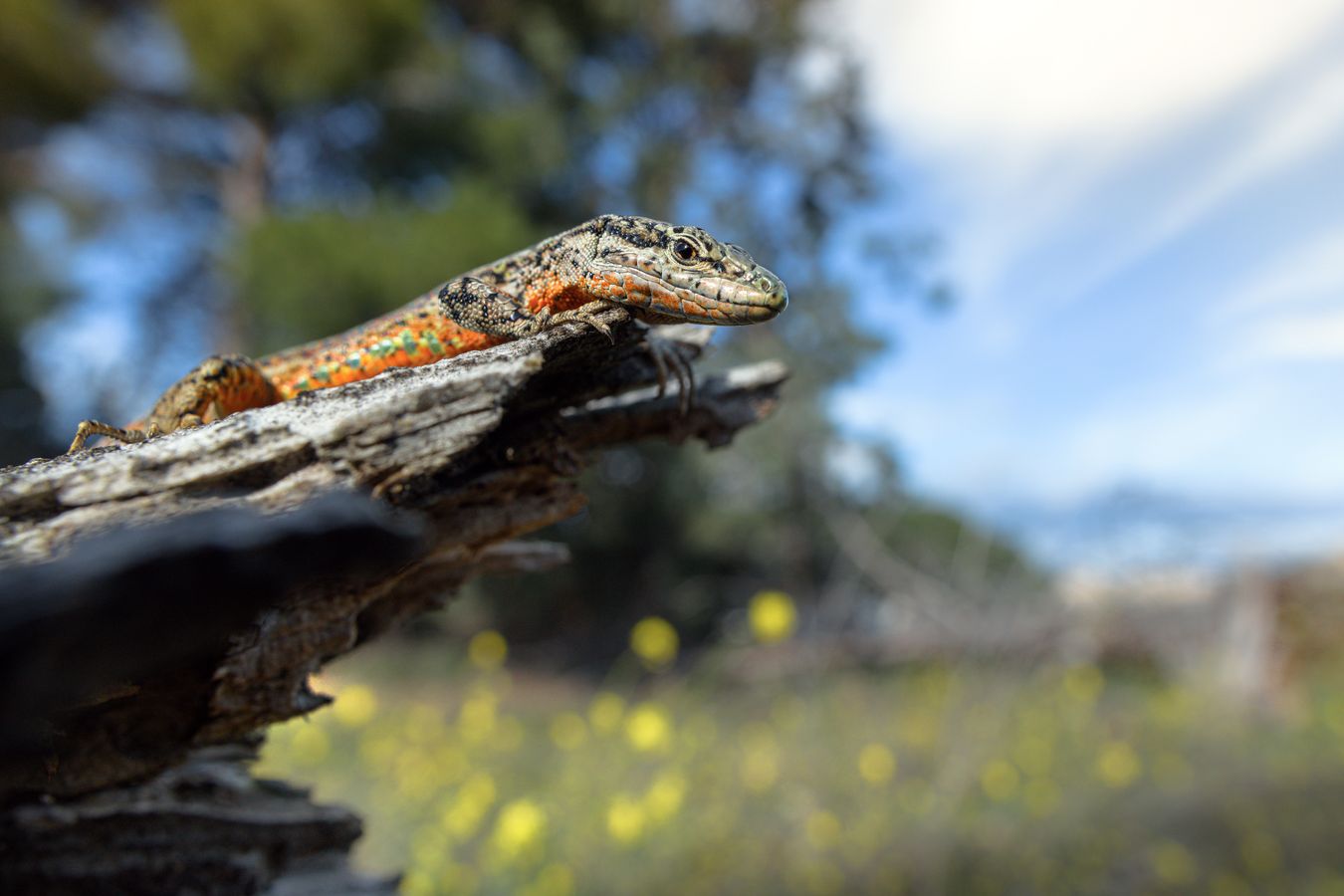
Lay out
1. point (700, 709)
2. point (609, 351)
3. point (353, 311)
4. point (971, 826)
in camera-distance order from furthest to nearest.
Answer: point (353, 311) → point (700, 709) → point (971, 826) → point (609, 351)

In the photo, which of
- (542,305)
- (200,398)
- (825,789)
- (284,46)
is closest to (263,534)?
(542,305)

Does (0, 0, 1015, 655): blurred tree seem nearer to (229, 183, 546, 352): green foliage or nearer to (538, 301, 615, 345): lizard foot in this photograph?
(229, 183, 546, 352): green foliage

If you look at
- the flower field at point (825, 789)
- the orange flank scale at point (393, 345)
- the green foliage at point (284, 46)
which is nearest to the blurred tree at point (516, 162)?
the green foliage at point (284, 46)

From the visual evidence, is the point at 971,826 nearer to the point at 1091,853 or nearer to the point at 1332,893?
the point at 1091,853

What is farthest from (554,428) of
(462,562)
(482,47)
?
(482,47)

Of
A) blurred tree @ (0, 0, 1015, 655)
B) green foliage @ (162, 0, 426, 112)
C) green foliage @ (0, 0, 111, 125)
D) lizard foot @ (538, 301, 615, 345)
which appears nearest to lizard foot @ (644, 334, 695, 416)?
lizard foot @ (538, 301, 615, 345)

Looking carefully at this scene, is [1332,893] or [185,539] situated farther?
[1332,893]

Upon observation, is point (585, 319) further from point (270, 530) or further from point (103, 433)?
point (103, 433)

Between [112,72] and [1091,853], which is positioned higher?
[112,72]
